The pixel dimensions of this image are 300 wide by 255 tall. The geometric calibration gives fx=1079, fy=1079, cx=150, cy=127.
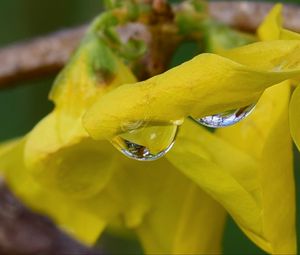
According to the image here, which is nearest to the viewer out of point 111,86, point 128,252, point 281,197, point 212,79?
point 212,79

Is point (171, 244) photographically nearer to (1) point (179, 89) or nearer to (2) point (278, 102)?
(2) point (278, 102)

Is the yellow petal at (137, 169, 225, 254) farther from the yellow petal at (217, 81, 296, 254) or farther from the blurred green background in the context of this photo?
the blurred green background

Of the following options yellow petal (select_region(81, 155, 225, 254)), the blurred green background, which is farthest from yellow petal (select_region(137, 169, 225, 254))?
the blurred green background

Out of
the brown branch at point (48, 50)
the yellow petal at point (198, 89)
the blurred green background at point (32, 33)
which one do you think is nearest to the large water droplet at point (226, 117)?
the yellow petal at point (198, 89)

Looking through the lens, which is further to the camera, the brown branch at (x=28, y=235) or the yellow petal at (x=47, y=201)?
the brown branch at (x=28, y=235)

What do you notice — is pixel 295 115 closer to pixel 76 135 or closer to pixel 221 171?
pixel 221 171

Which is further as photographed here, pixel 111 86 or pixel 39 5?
pixel 39 5

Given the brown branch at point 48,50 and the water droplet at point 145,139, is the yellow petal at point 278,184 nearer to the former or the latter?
the water droplet at point 145,139

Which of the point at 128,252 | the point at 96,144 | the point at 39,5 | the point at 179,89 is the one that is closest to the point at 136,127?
the point at 179,89
